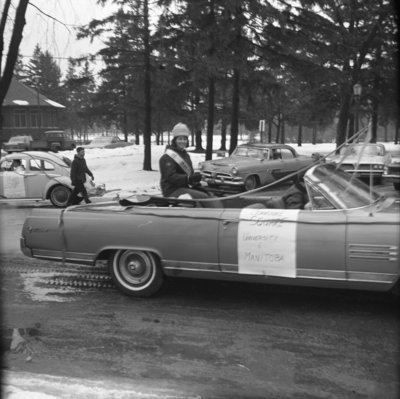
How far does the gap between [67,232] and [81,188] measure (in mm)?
6622

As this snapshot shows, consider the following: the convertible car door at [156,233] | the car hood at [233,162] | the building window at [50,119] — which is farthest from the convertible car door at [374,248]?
the building window at [50,119]

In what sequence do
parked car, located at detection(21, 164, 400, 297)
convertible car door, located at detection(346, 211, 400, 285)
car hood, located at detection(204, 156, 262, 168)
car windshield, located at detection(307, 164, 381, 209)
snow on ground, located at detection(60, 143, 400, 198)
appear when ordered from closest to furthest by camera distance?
convertible car door, located at detection(346, 211, 400, 285), parked car, located at detection(21, 164, 400, 297), car windshield, located at detection(307, 164, 381, 209), car hood, located at detection(204, 156, 262, 168), snow on ground, located at detection(60, 143, 400, 198)

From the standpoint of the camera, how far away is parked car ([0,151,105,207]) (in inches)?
512

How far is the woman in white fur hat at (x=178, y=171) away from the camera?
18.8 ft

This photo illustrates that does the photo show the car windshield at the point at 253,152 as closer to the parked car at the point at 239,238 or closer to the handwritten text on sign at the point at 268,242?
the parked car at the point at 239,238

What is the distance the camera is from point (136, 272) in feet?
17.1

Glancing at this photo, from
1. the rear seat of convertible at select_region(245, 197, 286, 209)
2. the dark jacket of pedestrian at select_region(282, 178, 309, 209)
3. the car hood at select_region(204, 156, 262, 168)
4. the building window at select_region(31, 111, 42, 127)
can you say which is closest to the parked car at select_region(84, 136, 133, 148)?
the building window at select_region(31, 111, 42, 127)

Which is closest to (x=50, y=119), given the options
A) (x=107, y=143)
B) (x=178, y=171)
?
(x=107, y=143)

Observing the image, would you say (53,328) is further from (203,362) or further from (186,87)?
(186,87)

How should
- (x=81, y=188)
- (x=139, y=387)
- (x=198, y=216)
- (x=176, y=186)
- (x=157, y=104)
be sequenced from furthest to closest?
(x=157, y=104), (x=81, y=188), (x=176, y=186), (x=198, y=216), (x=139, y=387)

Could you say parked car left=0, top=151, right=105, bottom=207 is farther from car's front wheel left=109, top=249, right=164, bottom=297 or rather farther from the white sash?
car's front wheel left=109, top=249, right=164, bottom=297

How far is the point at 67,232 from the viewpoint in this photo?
534cm

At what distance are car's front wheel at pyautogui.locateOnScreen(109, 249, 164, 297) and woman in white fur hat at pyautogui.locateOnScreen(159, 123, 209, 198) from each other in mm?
923

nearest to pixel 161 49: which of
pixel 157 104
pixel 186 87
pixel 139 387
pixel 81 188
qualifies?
pixel 186 87
